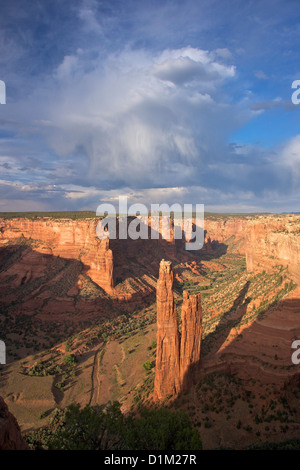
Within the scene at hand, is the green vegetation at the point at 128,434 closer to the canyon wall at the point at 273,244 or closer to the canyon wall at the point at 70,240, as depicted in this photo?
the canyon wall at the point at 273,244

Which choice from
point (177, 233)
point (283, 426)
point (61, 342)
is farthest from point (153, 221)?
point (283, 426)

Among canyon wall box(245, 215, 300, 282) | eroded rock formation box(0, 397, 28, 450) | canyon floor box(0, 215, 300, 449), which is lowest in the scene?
canyon floor box(0, 215, 300, 449)

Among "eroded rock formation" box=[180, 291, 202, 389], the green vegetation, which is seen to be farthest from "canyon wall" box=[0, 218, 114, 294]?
the green vegetation

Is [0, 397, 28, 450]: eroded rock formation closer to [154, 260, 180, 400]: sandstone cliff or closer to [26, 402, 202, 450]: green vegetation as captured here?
[26, 402, 202, 450]: green vegetation

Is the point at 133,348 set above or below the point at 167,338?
below

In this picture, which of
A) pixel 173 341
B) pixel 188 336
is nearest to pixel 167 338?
pixel 173 341

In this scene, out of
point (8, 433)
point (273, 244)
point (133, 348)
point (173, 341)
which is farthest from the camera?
point (133, 348)

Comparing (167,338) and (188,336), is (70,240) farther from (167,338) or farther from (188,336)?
(188,336)
